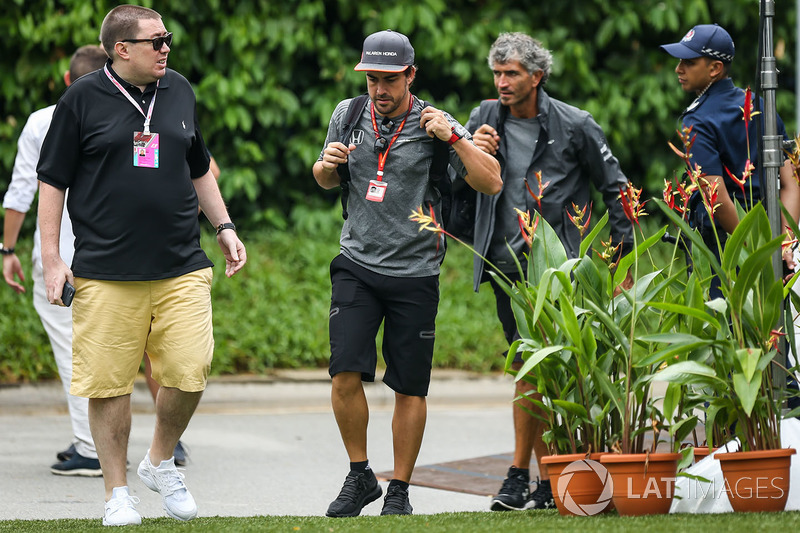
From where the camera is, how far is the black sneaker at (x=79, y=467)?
20.7ft

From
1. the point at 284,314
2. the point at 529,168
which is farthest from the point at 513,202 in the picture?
the point at 284,314

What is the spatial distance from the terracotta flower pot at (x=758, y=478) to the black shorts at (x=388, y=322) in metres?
1.49

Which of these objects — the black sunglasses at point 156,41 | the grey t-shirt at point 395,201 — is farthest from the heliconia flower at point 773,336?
the black sunglasses at point 156,41

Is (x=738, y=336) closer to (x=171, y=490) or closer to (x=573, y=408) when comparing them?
(x=573, y=408)

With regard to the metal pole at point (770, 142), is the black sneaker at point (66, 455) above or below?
below

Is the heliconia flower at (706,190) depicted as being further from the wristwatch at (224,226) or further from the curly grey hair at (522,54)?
the wristwatch at (224,226)

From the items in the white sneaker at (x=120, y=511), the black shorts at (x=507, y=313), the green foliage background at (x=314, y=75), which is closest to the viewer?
the white sneaker at (x=120, y=511)

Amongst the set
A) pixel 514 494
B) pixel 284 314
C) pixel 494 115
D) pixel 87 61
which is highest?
pixel 87 61

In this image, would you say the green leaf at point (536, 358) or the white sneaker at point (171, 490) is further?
the white sneaker at point (171, 490)

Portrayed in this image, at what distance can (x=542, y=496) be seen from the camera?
17.6ft

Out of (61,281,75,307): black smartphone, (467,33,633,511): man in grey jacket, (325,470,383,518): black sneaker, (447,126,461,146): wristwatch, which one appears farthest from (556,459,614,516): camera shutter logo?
(61,281,75,307): black smartphone

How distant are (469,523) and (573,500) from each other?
37 centimetres

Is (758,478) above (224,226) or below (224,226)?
below

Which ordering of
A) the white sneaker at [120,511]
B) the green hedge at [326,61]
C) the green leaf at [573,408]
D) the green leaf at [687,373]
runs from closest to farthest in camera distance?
the green leaf at [687,373], the green leaf at [573,408], the white sneaker at [120,511], the green hedge at [326,61]
